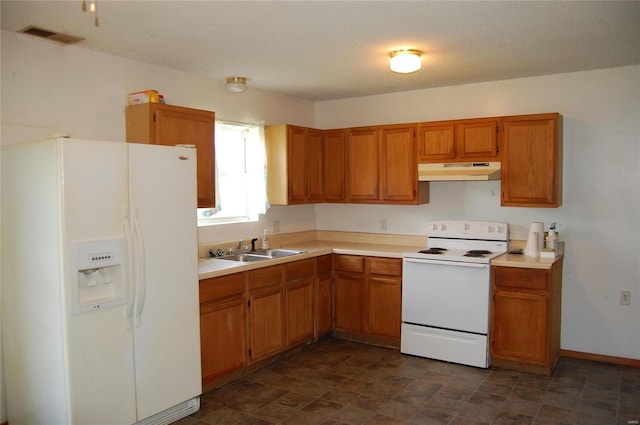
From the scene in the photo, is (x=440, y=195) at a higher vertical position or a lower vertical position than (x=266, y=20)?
lower

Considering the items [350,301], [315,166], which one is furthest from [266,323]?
[315,166]

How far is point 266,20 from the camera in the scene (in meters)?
2.87

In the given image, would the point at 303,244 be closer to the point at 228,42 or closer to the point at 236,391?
the point at 236,391

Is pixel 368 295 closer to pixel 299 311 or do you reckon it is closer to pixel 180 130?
pixel 299 311

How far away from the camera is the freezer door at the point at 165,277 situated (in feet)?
9.60

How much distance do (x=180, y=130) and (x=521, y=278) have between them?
281 cm

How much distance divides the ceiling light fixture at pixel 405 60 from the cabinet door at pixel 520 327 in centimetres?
189

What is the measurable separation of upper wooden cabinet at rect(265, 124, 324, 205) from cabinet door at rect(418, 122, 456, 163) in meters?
1.10

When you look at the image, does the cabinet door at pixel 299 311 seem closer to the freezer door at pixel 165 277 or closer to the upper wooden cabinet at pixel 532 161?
the freezer door at pixel 165 277

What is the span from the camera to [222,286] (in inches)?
143

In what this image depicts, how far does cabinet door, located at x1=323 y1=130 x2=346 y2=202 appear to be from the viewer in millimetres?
5141

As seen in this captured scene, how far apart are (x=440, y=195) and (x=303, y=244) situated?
145 cm

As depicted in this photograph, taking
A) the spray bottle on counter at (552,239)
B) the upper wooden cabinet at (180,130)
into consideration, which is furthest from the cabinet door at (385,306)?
the upper wooden cabinet at (180,130)

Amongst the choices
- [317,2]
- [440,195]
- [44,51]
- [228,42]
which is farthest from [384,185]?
[44,51]
